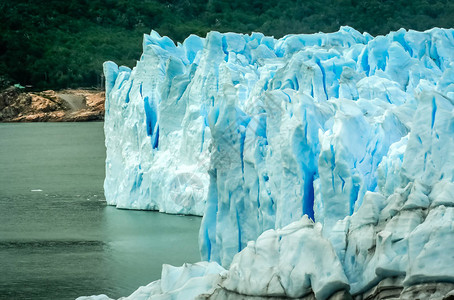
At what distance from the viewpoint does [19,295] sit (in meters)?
10.6

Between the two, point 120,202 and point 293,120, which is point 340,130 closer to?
point 293,120

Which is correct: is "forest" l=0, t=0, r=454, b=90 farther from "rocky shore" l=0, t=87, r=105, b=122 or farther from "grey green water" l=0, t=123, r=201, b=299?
"grey green water" l=0, t=123, r=201, b=299

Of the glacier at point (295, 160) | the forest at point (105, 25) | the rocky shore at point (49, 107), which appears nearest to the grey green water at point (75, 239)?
the glacier at point (295, 160)

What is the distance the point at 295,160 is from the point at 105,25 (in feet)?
148

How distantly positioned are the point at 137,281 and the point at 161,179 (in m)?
4.67

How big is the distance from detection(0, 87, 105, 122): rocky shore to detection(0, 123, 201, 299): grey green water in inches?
940

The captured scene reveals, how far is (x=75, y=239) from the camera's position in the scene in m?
14.2

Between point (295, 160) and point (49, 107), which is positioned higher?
point (295, 160)

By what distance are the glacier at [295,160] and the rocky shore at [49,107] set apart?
97.6 feet

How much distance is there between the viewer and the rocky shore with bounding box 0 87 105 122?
47750mm

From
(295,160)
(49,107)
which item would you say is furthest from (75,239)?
(49,107)

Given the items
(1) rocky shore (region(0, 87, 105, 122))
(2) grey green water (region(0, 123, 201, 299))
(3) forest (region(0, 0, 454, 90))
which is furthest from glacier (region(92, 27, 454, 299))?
(1) rocky shore (region(0, 87, 105, 122))

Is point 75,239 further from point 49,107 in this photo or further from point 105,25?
point 105,25

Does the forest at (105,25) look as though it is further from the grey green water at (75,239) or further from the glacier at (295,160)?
the glacier at (295,160)
